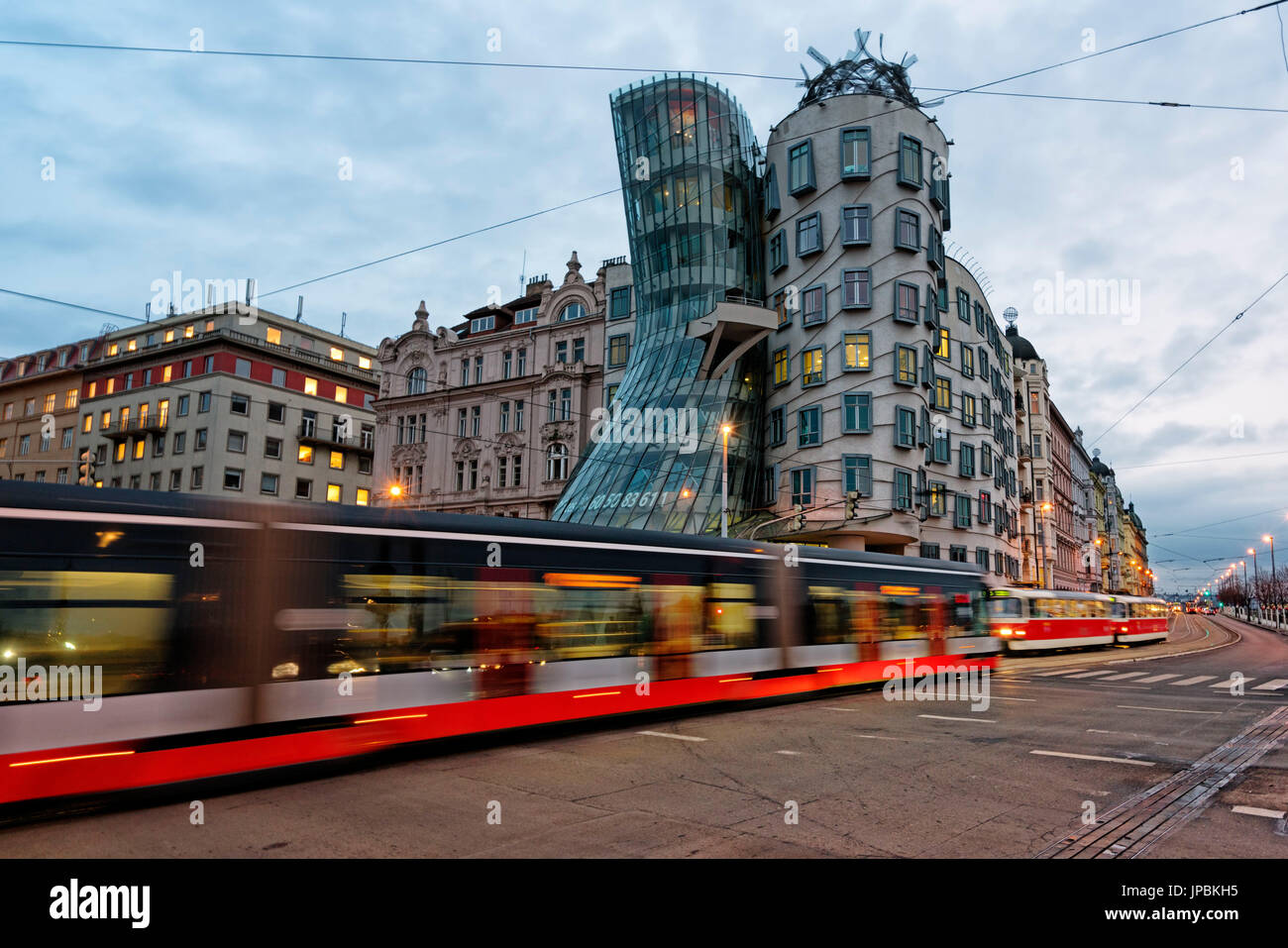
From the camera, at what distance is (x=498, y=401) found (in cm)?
5803

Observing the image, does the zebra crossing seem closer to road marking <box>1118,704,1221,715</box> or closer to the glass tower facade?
road marking <box>1118,704,1221,715</box>

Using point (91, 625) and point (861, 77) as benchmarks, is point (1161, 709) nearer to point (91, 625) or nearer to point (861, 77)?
point (91, 625)

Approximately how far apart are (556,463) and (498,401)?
22.4 ft

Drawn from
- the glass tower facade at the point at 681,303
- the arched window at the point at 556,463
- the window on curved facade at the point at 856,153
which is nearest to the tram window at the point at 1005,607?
the glass tower facade at the point at 681,303

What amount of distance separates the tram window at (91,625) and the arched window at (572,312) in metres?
50.1

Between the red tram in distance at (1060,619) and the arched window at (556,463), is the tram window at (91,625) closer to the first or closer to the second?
the red tram in distance at (1060,619)

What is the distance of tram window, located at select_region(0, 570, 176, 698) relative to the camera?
761cm

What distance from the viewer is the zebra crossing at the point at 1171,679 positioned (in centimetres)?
2091

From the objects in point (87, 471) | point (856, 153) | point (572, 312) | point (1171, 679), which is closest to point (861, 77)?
point (856, 153)

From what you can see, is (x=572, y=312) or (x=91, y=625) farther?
(x=572, y=312)

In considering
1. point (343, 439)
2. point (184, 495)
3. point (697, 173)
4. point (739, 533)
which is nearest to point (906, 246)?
point (697, 173)

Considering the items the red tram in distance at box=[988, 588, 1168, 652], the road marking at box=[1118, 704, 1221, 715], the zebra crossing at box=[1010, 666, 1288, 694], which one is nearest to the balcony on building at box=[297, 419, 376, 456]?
the red tram in distance at box=[988, 588, 1168, 652]
